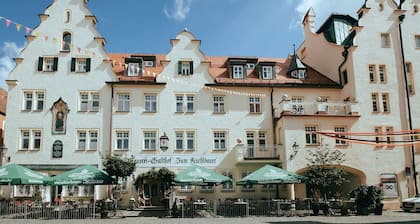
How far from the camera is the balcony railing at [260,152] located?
26.0m

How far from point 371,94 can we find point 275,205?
11784mm

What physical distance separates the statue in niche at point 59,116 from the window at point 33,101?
93cm

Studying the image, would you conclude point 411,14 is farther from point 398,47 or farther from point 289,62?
point 289,62

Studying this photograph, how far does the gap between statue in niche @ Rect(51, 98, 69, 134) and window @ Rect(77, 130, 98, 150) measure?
43.0 inches

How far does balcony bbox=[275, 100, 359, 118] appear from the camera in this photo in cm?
2591

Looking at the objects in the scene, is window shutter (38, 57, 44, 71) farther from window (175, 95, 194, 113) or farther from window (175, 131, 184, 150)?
window (175, 131, 184, 150)

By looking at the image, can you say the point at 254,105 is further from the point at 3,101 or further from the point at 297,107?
the point at 3,101

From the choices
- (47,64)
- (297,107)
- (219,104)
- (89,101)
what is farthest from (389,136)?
(47,64)

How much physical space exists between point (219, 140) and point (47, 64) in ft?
41.9

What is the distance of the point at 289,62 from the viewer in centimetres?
3216

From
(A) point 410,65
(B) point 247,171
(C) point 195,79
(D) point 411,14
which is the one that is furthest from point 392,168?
(C) point 195,79

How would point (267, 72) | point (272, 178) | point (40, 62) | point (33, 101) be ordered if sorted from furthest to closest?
1. point (267, 72)
2. point (40, 62)
3. point (33, 101)
4. point (272, 178)

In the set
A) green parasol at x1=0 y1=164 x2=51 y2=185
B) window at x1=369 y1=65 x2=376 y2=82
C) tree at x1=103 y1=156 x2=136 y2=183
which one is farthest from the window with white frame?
green parasol at x1=0 y1=164 x2=51 y2=185

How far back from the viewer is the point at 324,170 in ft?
74.1
